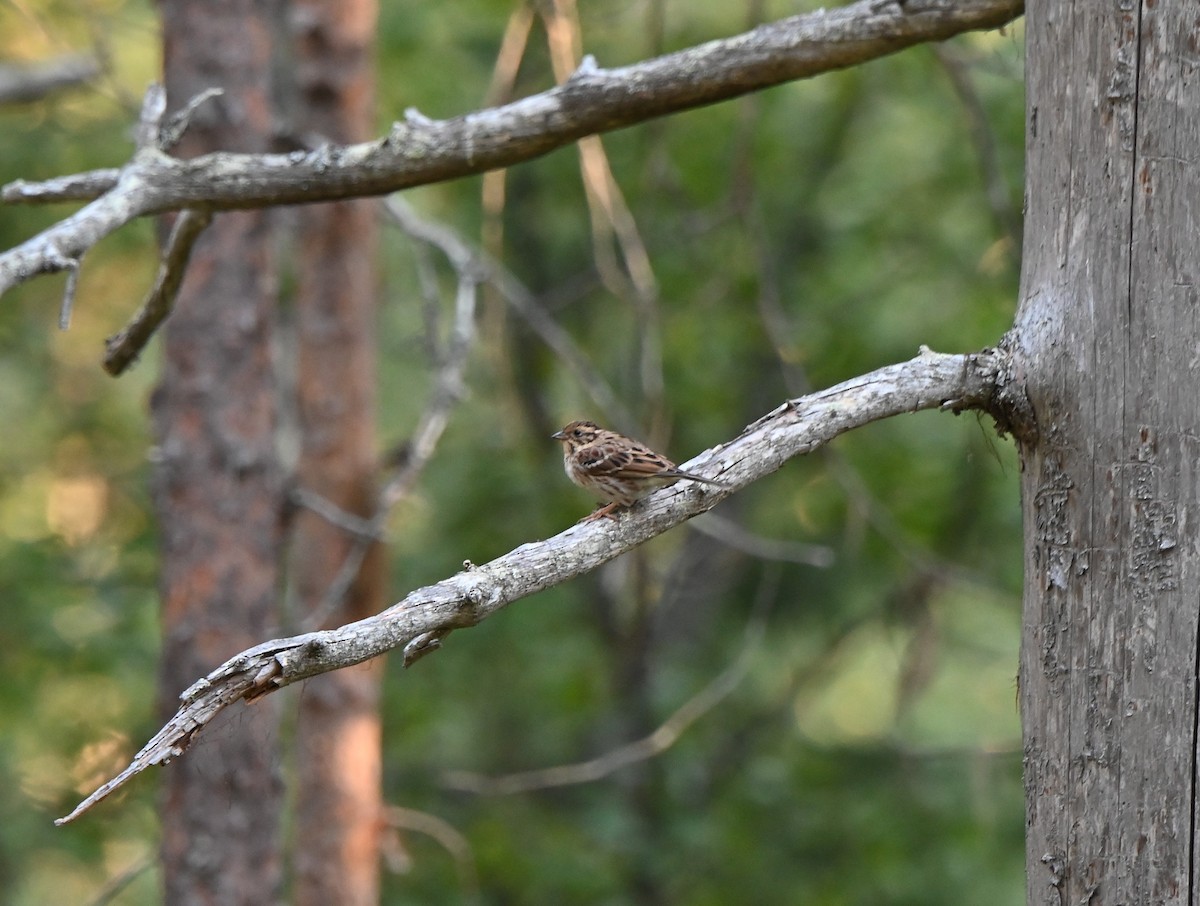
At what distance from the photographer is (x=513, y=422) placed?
40.6ft

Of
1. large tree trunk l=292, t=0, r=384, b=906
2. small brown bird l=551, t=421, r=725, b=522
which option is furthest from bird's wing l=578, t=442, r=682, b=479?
large tree trunk l=292, t=0, r=384, b=906

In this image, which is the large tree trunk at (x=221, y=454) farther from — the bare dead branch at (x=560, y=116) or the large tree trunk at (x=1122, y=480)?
the large tree trunk at (x=1122, y=480)

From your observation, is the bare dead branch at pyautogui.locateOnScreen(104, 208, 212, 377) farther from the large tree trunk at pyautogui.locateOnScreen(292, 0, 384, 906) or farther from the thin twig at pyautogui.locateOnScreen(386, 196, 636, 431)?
the large tree trunk at pyautogui.locateOnScreen(292, 0, 384, 906)

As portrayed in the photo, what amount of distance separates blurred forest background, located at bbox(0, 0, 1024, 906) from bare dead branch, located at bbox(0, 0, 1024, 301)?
458cm

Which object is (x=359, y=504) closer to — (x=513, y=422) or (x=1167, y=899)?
(x=513, y=422)

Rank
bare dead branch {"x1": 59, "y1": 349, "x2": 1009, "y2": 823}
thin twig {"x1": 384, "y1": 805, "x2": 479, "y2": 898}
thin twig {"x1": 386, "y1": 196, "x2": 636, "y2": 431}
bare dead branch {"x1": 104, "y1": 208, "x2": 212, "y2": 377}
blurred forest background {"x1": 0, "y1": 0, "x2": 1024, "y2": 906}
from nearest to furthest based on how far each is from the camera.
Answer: bare dead branch {"x1": 59, "y1": 349, "x2": 1009, "y2": 823}, bare dead branch {"x1": 104, "y1": 208, "x2": 212, "y2": 377}, thin twig {"x1": 386, "y1": 196, "x2": 636, "y2": 431}, thin twig {"x1": 384, "y1": 805, "x2": 479, "y2": 898}, blurred forest background {"x1": 0, "y1": 0, "x2": 1024, "y2": 906}

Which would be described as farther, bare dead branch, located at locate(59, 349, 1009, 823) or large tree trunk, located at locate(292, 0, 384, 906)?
large tree trunk, located at locate(292, 0, 384, 906)

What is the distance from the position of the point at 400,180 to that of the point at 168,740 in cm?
215

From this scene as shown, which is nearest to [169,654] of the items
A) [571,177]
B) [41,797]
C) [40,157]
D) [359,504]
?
[359,504]

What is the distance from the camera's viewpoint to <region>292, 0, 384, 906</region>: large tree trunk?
25.6ft

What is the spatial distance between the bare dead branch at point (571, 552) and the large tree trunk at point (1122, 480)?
0.28 m

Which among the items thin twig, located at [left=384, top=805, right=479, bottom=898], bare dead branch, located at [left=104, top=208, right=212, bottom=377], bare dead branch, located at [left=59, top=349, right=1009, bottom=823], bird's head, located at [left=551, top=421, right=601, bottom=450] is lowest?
thin twig, located at [left=384, top=805, right=479, bottom=898]

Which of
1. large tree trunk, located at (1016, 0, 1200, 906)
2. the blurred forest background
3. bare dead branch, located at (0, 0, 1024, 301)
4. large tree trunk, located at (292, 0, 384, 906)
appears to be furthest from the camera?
the blurred forest background

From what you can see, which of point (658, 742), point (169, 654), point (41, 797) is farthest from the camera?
point (41, 797)
